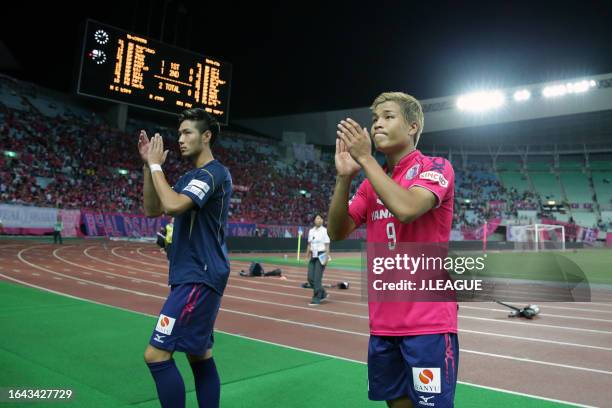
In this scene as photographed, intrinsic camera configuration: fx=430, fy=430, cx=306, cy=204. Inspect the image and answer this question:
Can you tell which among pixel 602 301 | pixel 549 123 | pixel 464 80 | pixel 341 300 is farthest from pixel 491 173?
pixel 341 300

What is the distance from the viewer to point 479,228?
5109 cm

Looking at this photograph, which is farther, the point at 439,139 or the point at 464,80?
the point at 439,139

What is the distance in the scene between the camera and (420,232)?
6.23 ft

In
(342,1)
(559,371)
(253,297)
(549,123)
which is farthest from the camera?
(549,123)

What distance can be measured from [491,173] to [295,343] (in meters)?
60.7

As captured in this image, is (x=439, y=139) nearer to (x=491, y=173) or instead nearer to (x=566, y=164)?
(x=491, y=173)

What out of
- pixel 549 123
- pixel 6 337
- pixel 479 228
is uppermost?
pixel 549 123

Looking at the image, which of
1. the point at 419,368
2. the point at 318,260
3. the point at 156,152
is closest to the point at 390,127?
the point at 419,368

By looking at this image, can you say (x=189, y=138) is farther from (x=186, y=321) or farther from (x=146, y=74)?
(x=146, y=74)

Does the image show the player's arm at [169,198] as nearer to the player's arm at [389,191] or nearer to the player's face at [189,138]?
the player's face at [189,138]

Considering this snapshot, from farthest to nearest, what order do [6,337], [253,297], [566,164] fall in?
[566,164], [253,297], [6,337]

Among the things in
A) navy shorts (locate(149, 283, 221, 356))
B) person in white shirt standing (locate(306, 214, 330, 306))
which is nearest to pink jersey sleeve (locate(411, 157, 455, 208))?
navy shorts (locate(149, 283, 221, 356))

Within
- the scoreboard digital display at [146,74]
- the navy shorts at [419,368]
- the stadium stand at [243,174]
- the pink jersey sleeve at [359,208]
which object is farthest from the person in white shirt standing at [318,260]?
the stadium stand at [243,174]

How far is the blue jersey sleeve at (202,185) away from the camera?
2.62 metres
